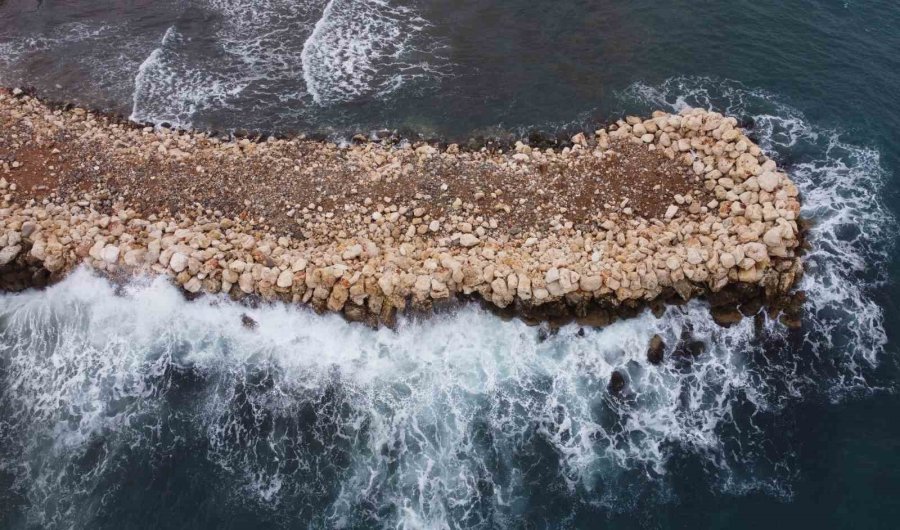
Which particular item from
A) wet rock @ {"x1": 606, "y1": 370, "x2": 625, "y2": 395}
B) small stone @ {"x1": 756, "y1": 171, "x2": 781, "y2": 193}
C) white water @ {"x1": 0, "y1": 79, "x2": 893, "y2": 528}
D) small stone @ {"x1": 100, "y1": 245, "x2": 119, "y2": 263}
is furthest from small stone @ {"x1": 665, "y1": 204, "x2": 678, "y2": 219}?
small stone @ {"x1": 100, "y1": 245, "x2": 119, "y2": 263}

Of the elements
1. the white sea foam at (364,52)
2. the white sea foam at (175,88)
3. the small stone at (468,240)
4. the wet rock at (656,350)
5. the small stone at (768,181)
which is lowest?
the wet rock at (656,350)

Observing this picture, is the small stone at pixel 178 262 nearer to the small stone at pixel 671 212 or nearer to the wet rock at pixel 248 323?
the wet rock at pixel 248 323

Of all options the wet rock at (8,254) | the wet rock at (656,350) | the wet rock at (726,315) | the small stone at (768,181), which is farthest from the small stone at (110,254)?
the small stone at (768,181)

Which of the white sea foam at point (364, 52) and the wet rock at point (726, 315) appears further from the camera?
the white sea foam at point (364, 52)

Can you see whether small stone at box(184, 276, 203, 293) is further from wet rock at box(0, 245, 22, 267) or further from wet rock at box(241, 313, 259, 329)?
wet rock at box(0, 245, 22, 267)

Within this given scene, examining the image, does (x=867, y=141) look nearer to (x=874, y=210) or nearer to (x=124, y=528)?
(x=874, y=210)

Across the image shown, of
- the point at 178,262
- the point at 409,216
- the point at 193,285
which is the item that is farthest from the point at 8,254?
the point at 409,216

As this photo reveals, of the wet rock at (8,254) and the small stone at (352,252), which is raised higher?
the small stone at (352,252)
